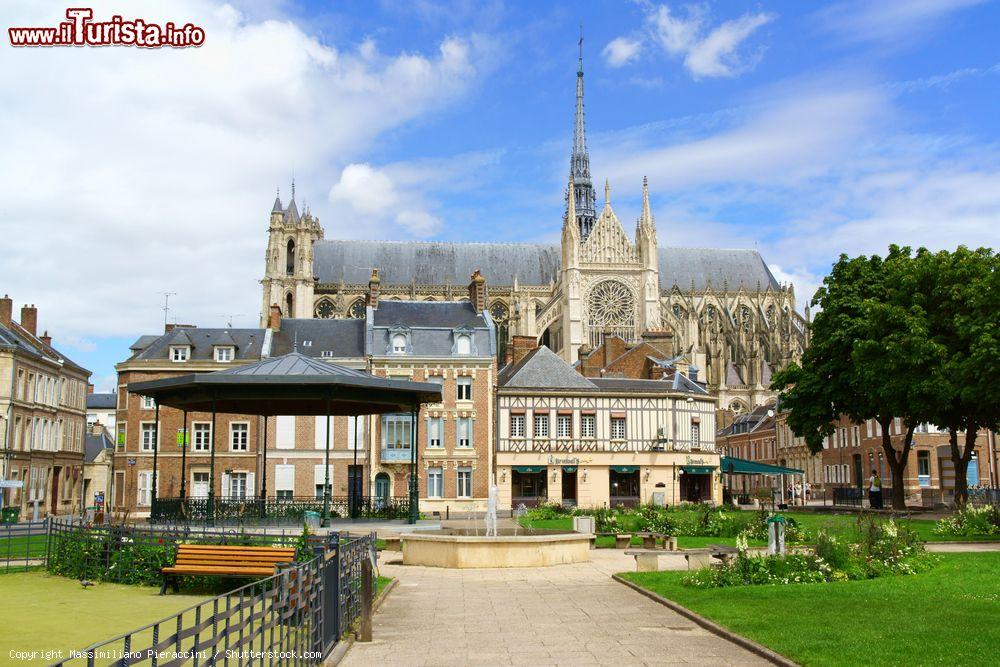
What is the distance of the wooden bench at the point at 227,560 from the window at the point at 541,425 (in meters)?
27.4

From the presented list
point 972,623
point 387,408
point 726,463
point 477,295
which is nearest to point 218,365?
point 477,295

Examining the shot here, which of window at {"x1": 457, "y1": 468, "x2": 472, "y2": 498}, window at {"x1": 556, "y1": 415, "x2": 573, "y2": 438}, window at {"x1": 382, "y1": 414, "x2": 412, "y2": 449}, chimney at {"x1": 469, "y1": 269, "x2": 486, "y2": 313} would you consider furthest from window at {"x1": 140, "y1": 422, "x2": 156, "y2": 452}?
window at {"x1": 556, "y1": 415, "x2": 573, "y2": 438}

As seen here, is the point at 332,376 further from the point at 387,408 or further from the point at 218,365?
the point at 218,365

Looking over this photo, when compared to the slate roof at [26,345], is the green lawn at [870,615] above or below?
below

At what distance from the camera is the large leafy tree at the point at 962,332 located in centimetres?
2484

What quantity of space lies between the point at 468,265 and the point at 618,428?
163 ft

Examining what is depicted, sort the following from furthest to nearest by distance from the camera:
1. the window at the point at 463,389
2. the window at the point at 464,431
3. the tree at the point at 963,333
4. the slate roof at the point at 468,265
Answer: the slate roof at the point at 468,265, the window at the point at 463,389, the window at the point at 464,431, the tree at the point at 963,333

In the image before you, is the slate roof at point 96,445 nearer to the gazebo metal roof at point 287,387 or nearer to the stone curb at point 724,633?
the gazebo metal roof at point 287,387

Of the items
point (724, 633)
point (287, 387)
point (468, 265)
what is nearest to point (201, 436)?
point (287, 387)

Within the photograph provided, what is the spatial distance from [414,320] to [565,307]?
119 feet

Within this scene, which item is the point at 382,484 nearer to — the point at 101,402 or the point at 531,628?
the point at 531,628

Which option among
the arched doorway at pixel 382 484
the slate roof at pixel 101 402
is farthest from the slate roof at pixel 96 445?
the arched doorway at pixel 382 484

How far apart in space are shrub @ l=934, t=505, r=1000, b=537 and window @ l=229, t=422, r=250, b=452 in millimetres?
24848

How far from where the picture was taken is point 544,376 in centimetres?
4009
